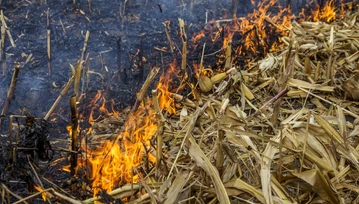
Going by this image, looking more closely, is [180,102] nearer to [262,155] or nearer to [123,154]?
[123,154]

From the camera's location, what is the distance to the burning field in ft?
8.35

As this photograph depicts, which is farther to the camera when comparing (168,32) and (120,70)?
(168,32)

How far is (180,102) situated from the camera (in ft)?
12.2

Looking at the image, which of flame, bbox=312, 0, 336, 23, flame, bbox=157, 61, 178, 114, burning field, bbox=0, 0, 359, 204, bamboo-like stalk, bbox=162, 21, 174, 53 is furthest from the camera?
flame, bbox=312, 0, 336, 23

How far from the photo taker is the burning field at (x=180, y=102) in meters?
2.54

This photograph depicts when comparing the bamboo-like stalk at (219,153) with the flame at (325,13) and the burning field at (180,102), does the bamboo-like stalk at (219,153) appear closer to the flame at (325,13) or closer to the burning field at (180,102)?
the burning field at (180,102)

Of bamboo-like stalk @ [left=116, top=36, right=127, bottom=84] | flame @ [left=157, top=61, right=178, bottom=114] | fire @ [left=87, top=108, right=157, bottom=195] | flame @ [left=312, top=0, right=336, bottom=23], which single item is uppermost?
flame @ [left=312, top=0, right=336, bottom=23]

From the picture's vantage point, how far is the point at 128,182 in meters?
2.86

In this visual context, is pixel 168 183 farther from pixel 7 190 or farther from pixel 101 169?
pixel 7 190

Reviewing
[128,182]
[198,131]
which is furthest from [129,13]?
[128,182]

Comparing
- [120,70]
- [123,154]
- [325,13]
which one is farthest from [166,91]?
[325,13]

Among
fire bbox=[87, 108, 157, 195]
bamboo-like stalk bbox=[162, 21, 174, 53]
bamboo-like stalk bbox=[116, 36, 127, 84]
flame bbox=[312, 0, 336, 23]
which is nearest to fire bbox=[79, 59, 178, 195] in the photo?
fire bbox=[87, 108, 157, 195]

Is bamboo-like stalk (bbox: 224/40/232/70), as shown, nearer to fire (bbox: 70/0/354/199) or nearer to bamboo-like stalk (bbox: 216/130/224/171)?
fire (bbox: 70/0/354/199)

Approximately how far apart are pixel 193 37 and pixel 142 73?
2.84 ft
